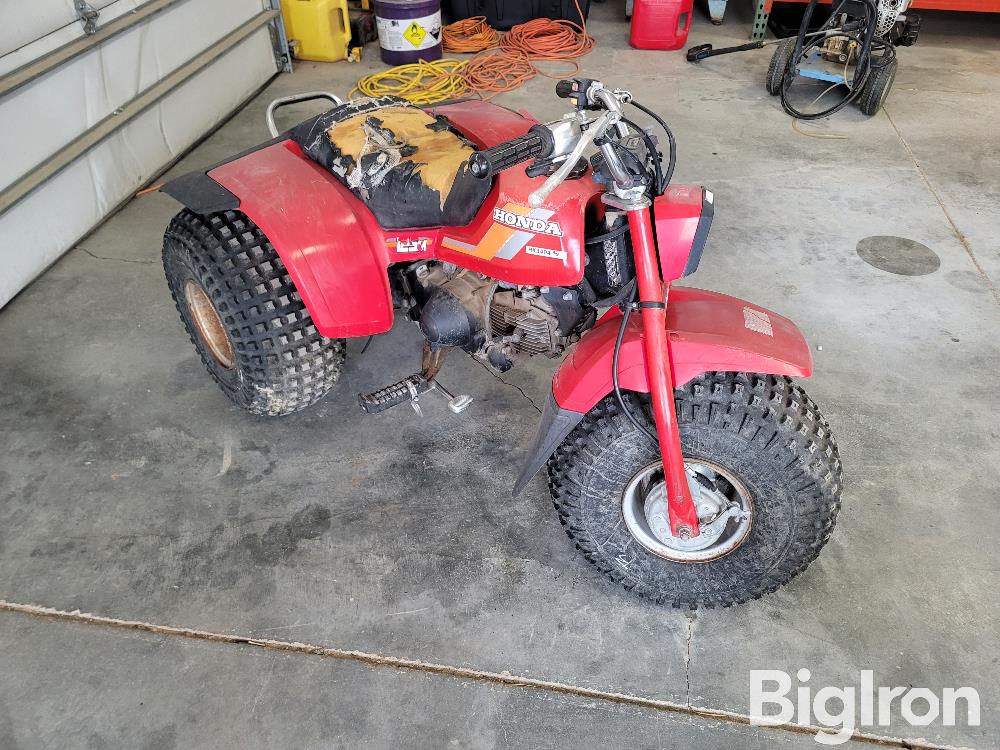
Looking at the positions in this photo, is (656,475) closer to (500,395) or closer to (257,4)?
(500,395)

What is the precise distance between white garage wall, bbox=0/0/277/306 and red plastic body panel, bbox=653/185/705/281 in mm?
2748

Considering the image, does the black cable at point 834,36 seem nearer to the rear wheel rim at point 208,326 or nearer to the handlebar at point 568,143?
the handlebar at point 568,143

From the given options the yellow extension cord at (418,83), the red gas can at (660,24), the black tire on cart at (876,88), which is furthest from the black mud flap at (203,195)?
the red gas can at (660,24)

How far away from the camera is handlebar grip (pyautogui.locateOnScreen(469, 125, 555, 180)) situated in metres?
1.33

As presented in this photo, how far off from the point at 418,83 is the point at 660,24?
1864mm

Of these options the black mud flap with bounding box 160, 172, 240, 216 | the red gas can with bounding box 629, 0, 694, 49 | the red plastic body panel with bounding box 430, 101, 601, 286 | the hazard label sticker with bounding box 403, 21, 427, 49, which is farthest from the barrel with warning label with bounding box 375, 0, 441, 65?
the red plastic body panel with bounding box 430, 101, 601, 286

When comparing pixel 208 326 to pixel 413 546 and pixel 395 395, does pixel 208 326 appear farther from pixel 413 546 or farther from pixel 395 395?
pixel 413 546

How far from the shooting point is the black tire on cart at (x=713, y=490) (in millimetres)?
1606

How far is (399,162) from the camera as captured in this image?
6.58 ft

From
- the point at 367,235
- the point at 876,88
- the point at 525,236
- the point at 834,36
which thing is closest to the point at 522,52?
the point at 834,36

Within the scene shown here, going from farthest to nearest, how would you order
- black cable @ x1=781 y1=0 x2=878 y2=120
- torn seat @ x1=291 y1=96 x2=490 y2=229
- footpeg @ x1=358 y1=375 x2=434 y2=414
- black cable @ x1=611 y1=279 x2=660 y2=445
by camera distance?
black cable @ x1=781 y1=0 x2=878 y2=120
footpeg @ x1=358 y1=375 x2=434 y2=414
torn seat @ x1=291 y1=96 x2=490 y2=229
black cable @ x1=611 y1=279 x2=660 y2=445

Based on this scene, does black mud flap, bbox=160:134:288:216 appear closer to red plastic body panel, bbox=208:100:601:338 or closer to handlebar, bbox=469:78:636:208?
red plastic body panel, bbox=208:100:601:338

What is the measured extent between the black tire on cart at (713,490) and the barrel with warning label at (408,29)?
4.10 meters

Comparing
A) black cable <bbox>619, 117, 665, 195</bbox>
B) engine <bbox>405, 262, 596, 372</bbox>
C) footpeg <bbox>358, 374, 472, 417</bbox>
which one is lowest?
footpeg <bbox>358, 374, 472, 417</bbox>
